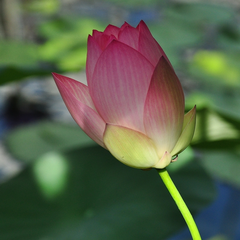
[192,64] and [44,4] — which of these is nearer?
[192,64]

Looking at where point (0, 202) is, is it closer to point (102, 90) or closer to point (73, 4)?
point (102, 90)

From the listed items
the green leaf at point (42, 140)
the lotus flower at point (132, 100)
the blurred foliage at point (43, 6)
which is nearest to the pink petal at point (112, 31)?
the lotus flower at point (132, 100)

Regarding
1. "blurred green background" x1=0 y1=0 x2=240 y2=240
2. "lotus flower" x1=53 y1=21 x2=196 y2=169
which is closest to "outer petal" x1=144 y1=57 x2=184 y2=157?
"lotus flower" x1=53 y1=21 x2=196 y2=169

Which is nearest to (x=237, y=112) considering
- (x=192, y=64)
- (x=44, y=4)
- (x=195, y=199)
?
(x=192, y=64)

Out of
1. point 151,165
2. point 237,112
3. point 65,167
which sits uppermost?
point 151,165

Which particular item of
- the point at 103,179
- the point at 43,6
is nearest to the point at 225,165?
the point at 103,179

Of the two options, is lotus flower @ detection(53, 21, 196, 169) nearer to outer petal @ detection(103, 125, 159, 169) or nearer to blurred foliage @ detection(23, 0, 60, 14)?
outer petal @ detection(103, 125, 159, 169)

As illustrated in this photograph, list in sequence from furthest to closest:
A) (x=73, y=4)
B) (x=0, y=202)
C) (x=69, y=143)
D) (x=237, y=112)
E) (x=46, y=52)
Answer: (x=73, y=4), (x=46, y=52), (x=237, y=112), (x=69, y=143), (x=0, y=202)
